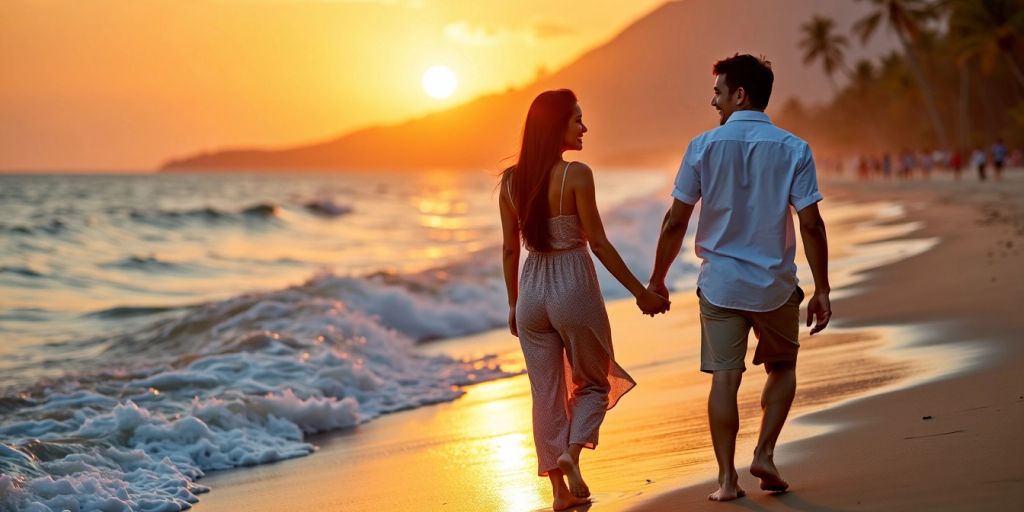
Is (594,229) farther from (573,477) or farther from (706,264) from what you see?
(573,477)

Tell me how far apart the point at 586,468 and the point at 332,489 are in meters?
1.48

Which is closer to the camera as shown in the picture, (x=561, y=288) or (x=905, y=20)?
(x=561, y=288)

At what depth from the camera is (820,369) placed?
25.3 ft

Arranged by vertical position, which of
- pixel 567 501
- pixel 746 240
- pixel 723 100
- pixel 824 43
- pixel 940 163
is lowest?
pixel 567 501

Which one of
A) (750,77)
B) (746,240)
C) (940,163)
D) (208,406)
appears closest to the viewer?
(746,240)

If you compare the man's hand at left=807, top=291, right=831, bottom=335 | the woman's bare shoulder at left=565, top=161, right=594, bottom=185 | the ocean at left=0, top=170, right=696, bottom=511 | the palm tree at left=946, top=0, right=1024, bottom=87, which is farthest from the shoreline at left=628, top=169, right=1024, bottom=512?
the palm tree at left=946, top=0, right=1024, bottom=87

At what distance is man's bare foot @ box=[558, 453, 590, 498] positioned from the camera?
5082mm

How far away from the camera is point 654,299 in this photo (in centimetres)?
494

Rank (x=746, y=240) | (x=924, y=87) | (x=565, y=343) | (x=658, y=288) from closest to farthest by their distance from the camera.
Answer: (x=746, y=240) < (x=658, y=288) < (x=565, y=343) < (x=924, y=87)

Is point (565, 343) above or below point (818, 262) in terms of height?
below

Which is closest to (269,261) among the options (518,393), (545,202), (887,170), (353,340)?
(353,340)

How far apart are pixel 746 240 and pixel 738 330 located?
37cm

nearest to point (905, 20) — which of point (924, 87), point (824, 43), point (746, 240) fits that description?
point (924, 87)

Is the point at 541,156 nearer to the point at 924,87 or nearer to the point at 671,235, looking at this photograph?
the point at 671,235
